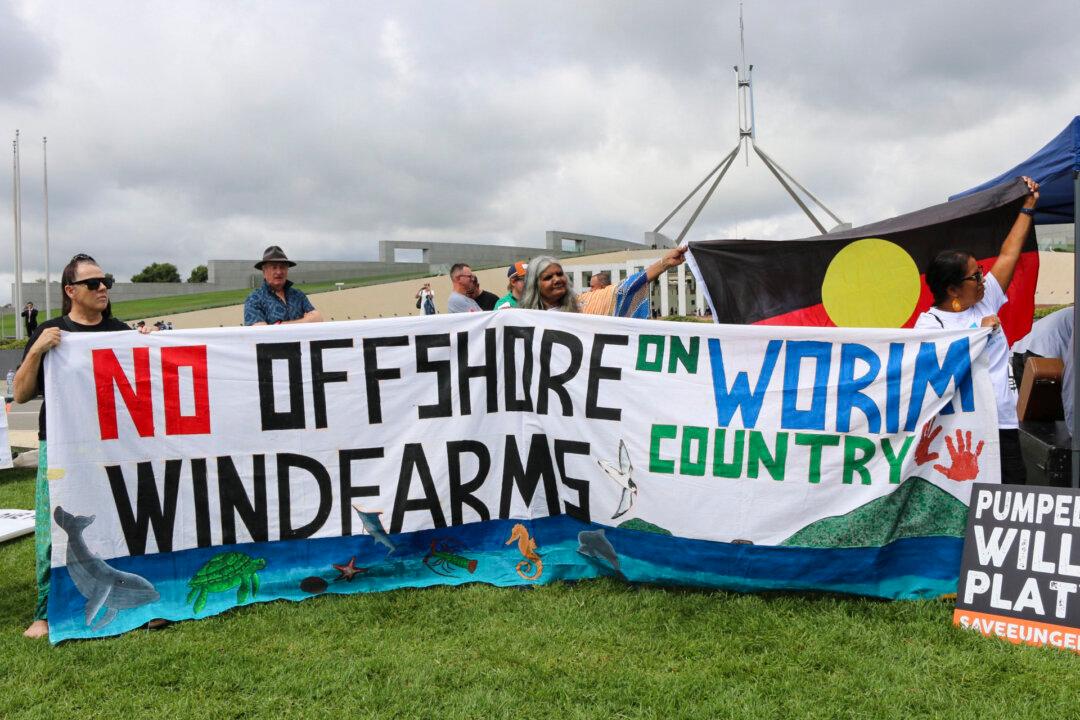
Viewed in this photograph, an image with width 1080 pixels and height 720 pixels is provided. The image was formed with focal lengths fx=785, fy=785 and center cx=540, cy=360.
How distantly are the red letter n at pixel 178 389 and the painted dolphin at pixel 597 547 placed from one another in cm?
200

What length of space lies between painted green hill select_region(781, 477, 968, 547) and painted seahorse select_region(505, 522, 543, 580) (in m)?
1.24

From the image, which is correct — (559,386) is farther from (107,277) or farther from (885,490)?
(107,277)

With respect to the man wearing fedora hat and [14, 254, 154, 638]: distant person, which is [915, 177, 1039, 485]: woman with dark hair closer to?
the man wearing fedora hat

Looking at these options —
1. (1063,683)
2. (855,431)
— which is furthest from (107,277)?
(1063,683)

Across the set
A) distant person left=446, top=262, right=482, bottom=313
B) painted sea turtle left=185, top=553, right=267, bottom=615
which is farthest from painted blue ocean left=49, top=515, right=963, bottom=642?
distant person left=446, top=262, right=482, bottom=313

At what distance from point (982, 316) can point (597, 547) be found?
233cm

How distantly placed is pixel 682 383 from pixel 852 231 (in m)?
2.78

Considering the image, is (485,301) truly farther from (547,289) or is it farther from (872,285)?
(872,285)

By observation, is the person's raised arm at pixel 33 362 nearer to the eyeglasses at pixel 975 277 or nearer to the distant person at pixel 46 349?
the distant person at pixel 46 349

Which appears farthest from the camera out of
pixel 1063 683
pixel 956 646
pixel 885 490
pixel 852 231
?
pixel 852 231

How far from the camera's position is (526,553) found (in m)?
4.08

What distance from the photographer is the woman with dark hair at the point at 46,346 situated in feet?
12.4

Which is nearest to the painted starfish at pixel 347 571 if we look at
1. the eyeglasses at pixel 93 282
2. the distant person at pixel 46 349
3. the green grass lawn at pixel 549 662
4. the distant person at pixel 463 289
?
the green grass lawn at pixel 549 662

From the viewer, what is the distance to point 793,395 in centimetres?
393
